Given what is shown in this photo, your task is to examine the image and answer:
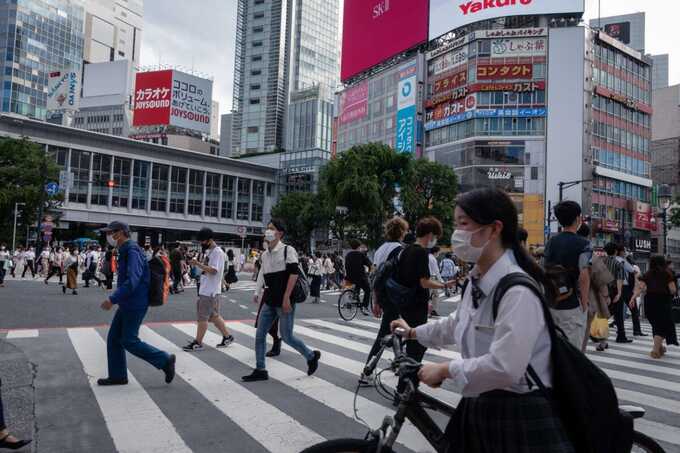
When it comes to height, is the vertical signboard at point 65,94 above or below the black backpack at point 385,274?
above

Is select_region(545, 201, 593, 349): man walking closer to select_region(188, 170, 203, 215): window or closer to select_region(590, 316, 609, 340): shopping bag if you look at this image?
select_region(590, 316, 609, 340): shopping bag

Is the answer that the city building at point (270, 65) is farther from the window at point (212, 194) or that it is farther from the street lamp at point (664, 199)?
the street lamp at point (664, 199)

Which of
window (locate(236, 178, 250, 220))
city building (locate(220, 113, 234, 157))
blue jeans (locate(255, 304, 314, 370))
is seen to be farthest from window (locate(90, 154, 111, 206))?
city building (locate(220, 113, 234, 157))

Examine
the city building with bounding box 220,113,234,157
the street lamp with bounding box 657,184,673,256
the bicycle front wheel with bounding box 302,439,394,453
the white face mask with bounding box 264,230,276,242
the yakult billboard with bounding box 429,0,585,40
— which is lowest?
the bicycle front wheel with bounding box 302,439,394,453

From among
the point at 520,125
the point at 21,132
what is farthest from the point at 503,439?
the point at 21,132

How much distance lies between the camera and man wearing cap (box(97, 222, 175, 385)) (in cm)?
573

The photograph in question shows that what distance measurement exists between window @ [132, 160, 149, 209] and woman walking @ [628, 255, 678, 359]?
65.9 m

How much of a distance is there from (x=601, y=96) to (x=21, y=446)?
199 ft

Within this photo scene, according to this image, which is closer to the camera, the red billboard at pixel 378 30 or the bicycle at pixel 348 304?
the bicycle at pixel 348 304

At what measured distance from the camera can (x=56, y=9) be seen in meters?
114

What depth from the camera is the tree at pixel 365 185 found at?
38125mm

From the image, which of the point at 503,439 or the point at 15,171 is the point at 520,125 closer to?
the point at 15,171

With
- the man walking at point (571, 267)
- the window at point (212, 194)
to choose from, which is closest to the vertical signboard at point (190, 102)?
the window at point (212, 194)

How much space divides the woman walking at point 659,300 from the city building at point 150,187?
54.7m
